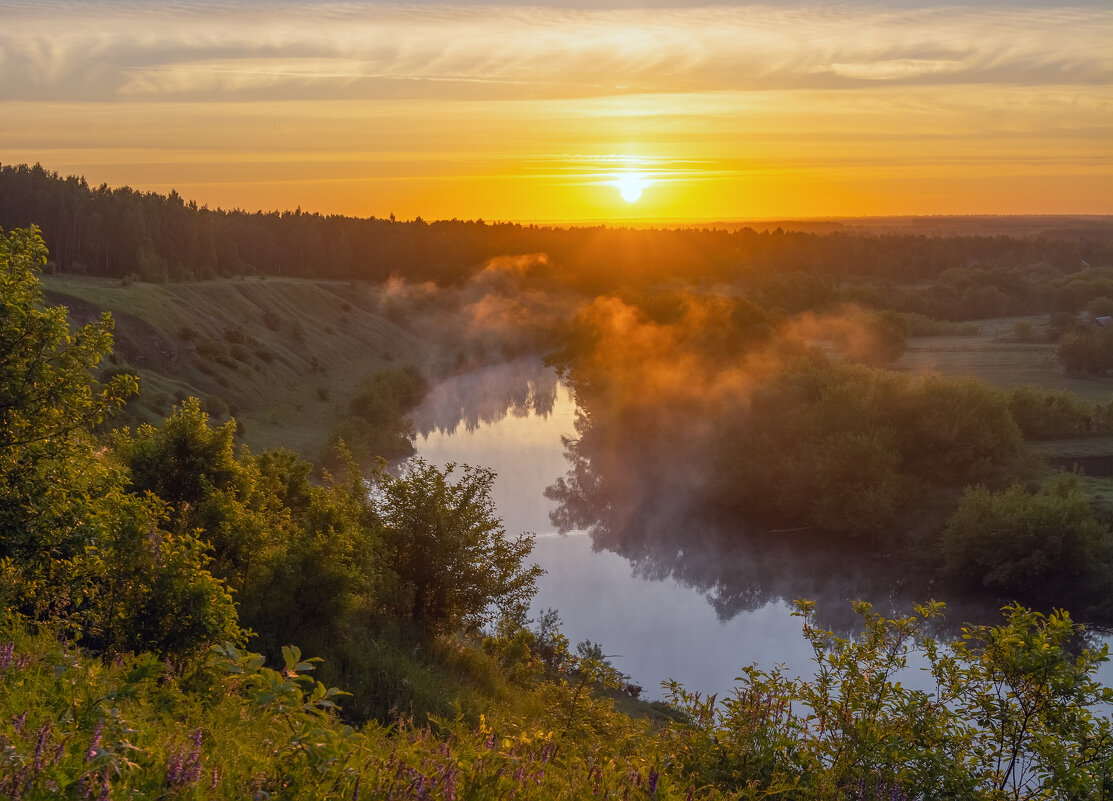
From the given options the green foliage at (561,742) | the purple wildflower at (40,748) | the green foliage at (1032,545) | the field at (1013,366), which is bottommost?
the purple wildflower at (40,748)

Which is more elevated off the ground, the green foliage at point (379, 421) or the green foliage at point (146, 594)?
the green foliage at point (379, 421)

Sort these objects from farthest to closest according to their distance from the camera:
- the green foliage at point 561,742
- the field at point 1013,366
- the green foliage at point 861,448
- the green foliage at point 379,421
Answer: the field at point 1013,366, the green foliage at point 379,421, the green foliage at point 861,448, the green foliage at point 561,742

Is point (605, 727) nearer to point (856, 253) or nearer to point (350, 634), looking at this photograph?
point (350, 634)

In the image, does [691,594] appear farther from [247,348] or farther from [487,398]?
[247,348]

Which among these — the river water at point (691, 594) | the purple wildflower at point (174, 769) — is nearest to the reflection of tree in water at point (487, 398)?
the river water at point (691, 594)

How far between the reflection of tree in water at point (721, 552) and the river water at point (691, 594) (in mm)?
87

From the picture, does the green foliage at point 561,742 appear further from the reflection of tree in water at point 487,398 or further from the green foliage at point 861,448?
the reflection of tree in water at point 487,398

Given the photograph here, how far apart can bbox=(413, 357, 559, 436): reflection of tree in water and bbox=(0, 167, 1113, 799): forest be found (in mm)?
4030

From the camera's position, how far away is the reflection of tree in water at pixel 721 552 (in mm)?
36906

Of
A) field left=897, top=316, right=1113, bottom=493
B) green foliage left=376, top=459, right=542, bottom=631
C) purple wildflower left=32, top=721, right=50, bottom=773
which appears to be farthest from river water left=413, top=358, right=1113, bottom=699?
purple wildflower left=32, top=721, right=50, bottom=773

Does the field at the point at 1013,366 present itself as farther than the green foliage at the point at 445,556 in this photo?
Yes

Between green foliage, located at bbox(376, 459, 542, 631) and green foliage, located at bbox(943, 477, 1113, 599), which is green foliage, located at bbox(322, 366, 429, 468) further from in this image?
green foliage, located at bbox(943, 477, 1113, 599)

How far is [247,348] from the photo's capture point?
71062 mm

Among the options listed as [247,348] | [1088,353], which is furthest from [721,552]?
[1088,353]
